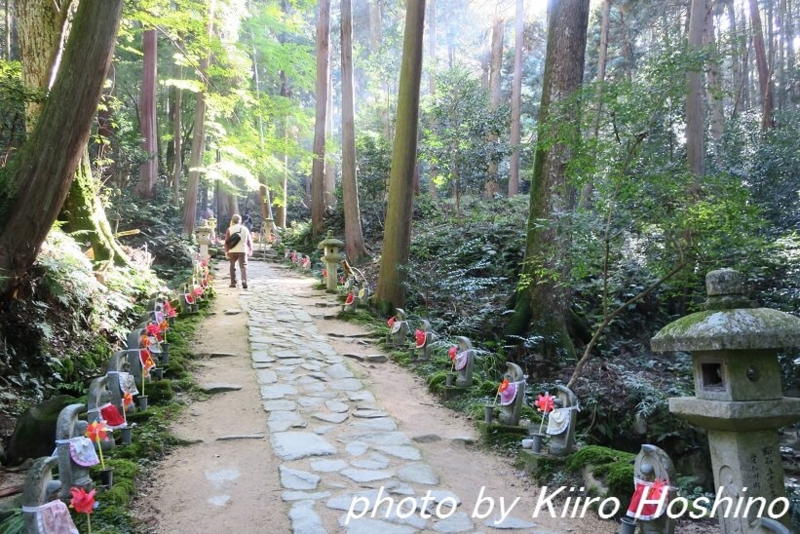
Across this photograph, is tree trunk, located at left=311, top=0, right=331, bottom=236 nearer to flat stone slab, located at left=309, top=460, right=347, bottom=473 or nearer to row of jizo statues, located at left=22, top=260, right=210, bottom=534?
row of jizo statues, located at left=22, top=260, right=210, bottom=534

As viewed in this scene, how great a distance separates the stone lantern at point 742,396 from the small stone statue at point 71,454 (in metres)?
3.68

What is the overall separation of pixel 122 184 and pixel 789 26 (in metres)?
26.0

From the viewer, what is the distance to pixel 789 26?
909 inches

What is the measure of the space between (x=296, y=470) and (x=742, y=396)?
128 inches

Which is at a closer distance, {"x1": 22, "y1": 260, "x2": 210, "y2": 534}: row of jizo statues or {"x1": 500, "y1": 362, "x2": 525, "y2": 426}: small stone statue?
{"x1": 22, "y1": 260, "x2": 210, "y2": 534}: row of jizo statues

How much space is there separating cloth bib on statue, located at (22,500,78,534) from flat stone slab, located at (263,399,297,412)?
3.26 metres

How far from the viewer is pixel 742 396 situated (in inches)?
123

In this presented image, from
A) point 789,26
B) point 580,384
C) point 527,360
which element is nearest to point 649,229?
point 580,384

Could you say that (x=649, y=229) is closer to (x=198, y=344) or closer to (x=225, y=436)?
(x=225, y=436)

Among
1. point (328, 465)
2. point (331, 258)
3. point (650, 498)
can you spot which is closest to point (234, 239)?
point (331, 258)

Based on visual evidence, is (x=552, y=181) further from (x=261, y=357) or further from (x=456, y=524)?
(x=456, y=524)

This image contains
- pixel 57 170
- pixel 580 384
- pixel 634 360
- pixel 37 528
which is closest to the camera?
pixel 37 528

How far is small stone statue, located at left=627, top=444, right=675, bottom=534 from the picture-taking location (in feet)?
10.6

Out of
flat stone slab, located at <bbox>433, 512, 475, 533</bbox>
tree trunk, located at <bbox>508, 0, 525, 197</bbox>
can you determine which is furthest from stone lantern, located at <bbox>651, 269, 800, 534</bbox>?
tree trunk, located at <bbox>508, 0, 525, 197</bbox>
